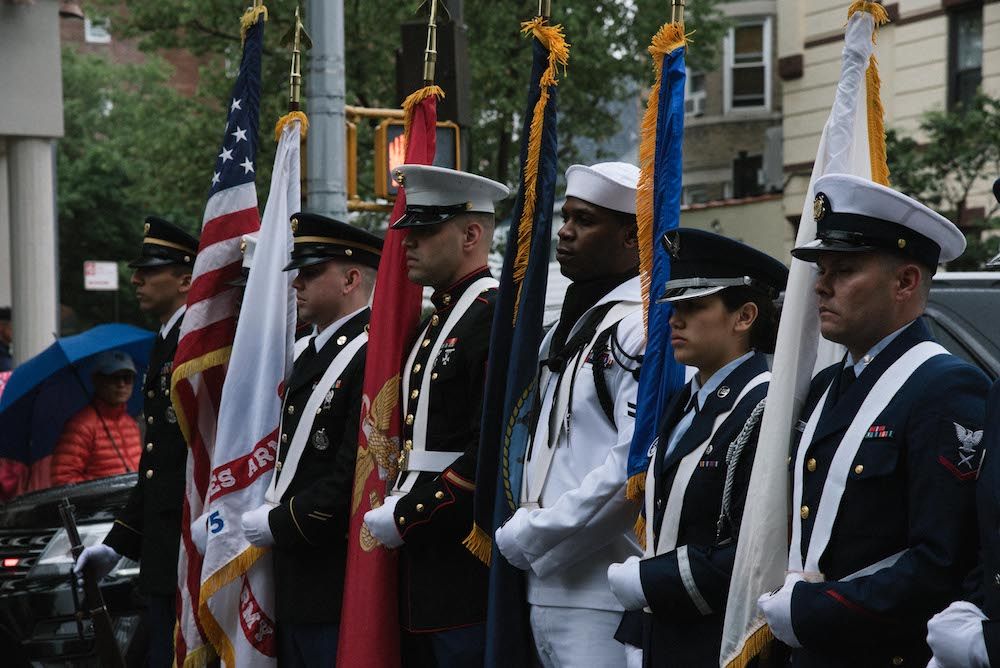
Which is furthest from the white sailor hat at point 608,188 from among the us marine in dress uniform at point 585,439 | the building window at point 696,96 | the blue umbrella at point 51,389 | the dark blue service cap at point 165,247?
the building window at point 696,96

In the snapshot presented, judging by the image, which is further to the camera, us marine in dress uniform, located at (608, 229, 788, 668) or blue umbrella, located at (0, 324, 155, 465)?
blue umbrella, located at (0, 324, 155, 465)

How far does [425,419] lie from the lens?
5.10m

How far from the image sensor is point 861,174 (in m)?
4.05

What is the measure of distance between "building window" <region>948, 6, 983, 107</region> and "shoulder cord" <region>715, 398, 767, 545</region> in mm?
14412

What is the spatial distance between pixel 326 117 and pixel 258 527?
14.3 feet

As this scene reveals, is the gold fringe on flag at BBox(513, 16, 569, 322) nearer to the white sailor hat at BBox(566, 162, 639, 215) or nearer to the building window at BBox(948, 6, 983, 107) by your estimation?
the white sailor hat at BBox(566, 162, 639, 215)

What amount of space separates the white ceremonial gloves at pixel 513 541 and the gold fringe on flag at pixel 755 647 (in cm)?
90

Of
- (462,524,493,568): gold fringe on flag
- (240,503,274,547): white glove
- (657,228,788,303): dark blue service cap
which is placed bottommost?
(240,503,274,547): white glove

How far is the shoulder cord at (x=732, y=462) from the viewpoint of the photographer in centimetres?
386

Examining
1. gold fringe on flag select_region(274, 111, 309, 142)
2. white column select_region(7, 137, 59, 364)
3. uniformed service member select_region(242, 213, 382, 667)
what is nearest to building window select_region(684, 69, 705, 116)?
white column select_region(7, 137, 59, 364)

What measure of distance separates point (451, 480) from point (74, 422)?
417 cm

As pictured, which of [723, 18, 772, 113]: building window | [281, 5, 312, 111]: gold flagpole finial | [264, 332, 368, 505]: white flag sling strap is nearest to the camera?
[264, 332, 368, 505]: white flag sling strap

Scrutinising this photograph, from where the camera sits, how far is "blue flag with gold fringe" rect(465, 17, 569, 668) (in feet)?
15.0

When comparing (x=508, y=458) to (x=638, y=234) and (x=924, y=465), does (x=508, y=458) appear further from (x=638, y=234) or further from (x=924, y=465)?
(x=924, y=465)
